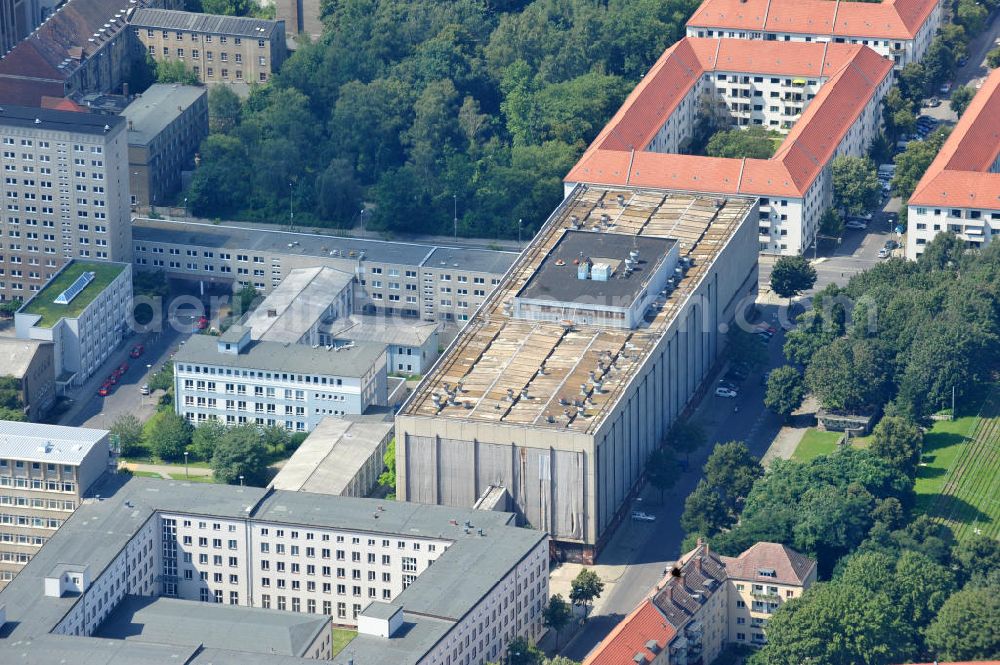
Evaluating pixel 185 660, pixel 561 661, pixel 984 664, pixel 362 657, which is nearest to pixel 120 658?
pixel 185 660

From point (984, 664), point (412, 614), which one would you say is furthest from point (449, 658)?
point (984, 664)

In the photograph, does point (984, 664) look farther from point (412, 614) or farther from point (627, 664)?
point (412, 614)

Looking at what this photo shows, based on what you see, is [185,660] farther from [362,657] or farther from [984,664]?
[984,664]

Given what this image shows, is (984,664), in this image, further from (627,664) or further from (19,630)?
(19,630)

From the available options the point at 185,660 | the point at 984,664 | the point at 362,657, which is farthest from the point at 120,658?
the point at 984,664

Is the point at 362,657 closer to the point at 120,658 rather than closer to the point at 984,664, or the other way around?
the point at 120,658

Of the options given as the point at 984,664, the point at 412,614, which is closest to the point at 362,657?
the point at 412,614
